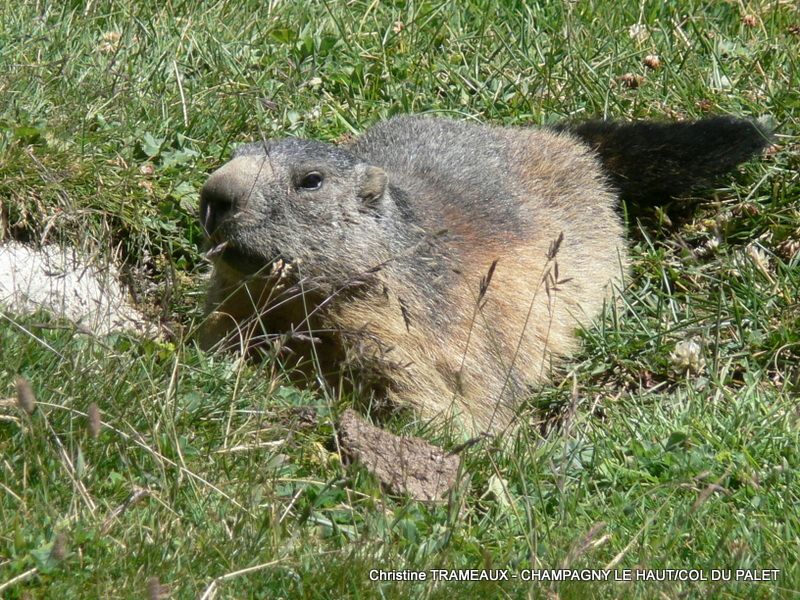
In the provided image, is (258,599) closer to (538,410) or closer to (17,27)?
(538,410)

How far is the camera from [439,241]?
19.6 feet

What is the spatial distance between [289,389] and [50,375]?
3.71 feet

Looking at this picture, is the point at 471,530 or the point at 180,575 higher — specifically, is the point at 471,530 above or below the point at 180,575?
below

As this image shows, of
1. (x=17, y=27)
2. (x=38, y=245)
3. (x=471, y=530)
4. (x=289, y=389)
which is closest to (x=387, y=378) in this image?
(x=289, y=389)

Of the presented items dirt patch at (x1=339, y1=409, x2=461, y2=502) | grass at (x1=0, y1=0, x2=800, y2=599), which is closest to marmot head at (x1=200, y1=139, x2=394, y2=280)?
grass at (x1=0, y1=0, x2=800, y2=599)

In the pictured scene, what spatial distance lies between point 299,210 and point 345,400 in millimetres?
982

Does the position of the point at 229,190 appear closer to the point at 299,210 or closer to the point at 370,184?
the point at 299,210

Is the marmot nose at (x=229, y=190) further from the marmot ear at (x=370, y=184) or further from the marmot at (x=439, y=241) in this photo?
the marmot ear at (x=370, y=184)

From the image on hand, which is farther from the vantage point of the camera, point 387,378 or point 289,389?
point 387,378

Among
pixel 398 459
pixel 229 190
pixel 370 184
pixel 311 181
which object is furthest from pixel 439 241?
pixel 398 459

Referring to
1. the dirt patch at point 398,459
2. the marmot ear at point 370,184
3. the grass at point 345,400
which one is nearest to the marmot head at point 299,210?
the marmot ear at point 370,184

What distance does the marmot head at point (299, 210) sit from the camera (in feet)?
17.5

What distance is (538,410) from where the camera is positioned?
19.3 feet

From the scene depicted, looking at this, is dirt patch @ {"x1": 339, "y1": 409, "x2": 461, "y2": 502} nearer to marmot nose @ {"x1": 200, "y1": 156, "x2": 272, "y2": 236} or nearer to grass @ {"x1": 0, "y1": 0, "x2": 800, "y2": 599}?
grass @ {"x1": 0, "y1": 0, "x2": 800, "y2": 599}
